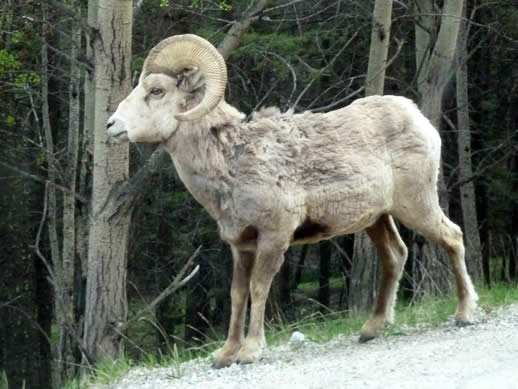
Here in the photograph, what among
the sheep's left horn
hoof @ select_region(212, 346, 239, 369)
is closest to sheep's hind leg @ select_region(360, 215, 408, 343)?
hoof @ select_region(212, 346, 239, 369)

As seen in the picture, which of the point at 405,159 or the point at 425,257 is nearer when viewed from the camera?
the point at 405,159

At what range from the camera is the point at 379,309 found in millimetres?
9227

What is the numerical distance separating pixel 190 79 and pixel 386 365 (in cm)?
287

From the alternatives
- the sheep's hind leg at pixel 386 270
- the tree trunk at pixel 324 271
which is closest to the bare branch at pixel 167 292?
the sheep's hind leg at pixel 386 270

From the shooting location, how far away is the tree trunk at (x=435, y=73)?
1312cm

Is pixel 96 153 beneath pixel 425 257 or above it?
above

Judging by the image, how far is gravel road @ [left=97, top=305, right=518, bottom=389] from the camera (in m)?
7.01

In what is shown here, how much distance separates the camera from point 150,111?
8.70 meters

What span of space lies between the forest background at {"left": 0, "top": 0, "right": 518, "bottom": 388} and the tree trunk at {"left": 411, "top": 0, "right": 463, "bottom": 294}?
0.03 meters

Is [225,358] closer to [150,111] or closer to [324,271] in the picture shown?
[150,111]

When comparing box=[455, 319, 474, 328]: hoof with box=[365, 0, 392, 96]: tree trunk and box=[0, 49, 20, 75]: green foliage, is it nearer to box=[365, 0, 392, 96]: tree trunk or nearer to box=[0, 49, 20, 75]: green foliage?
box=[365, 0, 392, 96]: tree trunk

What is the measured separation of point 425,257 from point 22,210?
12101 mm

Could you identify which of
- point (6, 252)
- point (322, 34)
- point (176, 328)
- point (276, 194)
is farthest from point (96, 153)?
point (176, 328)

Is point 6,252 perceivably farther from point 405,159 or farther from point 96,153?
point 405,159
